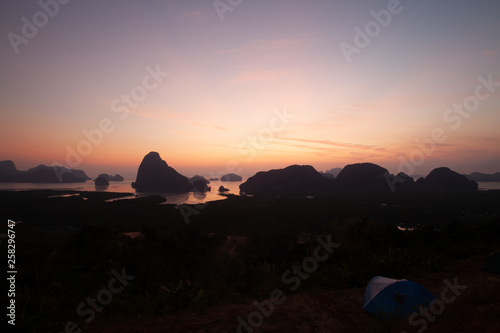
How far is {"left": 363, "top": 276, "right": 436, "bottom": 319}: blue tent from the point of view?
5785 mm

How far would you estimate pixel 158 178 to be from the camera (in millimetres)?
154000

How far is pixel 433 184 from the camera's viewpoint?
150 meters

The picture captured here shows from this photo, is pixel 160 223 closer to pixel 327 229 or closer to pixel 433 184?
pixel 327 229

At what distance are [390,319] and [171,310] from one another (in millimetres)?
5477

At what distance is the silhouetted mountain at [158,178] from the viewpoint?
14988 centimetres

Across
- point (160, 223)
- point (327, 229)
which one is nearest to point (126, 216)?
point (160, 223)
